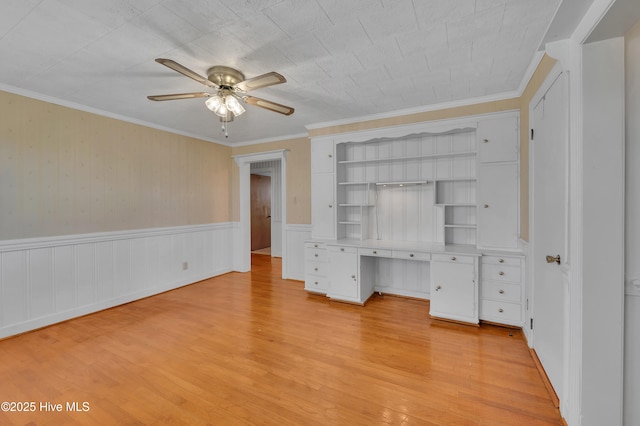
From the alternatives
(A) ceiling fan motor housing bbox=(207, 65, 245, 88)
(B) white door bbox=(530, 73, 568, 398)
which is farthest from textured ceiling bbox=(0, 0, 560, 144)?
(B) white door bbox=(530, 73, 568, 398)

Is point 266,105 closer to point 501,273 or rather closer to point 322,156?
point 322,156

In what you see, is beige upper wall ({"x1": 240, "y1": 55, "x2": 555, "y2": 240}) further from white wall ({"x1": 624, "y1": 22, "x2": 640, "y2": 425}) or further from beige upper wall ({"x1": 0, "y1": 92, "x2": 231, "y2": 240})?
beige upper wall ({"x1": 0, "y1": 92, "x2": 231, "y2": 240})

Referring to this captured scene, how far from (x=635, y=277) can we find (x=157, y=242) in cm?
494

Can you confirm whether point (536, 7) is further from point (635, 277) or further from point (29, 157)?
point (29, 157)

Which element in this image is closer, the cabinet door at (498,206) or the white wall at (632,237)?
the white wall at (632,237)

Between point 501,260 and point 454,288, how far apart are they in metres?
0.57

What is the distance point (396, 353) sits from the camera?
2.40 m

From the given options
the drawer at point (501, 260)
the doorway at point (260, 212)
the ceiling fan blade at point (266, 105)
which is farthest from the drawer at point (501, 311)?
the doorway at point (260, 212)

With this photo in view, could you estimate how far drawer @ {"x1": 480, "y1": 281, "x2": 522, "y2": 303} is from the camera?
111 inches

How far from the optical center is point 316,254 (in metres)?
4.02

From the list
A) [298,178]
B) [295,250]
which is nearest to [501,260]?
[295,250]

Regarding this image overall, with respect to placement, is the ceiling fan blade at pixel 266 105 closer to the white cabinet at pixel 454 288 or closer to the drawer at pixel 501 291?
the white cabinet at pixel 454 288

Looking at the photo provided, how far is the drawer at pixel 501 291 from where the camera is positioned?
2.81 meters

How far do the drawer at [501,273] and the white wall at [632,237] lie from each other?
4.98ft
